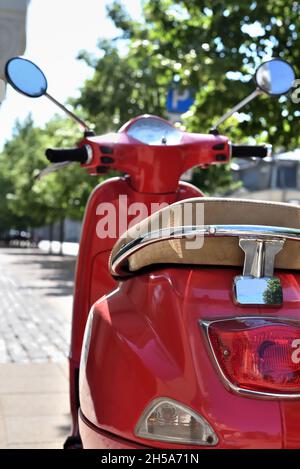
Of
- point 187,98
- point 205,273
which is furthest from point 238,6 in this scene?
point 205,273

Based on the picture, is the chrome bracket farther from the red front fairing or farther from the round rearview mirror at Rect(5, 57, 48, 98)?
the round rearview mirror at Rect(5, 57, 48, 98)

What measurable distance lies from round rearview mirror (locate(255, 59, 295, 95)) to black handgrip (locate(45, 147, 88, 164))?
0.97 metres

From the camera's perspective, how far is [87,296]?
110 inches

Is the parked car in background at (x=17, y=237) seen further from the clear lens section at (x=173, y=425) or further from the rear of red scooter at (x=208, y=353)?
the clear lens section at (x=173, y=425)

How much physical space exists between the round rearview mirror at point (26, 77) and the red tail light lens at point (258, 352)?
1.80m

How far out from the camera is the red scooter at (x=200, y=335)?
4.70ft

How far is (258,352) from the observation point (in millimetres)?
1461

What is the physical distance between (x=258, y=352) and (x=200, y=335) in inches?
5.5

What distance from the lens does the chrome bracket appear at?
150cm

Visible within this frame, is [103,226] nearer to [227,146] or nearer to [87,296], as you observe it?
[87,296]

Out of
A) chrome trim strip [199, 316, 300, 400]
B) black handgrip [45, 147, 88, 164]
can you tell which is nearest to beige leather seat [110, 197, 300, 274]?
chrome trim strip [199, 316, 300, 400]

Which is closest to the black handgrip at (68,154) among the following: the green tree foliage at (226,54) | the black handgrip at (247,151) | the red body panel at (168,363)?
the black handgrip at (247,151)

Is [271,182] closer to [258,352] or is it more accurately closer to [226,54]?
[226,54]
